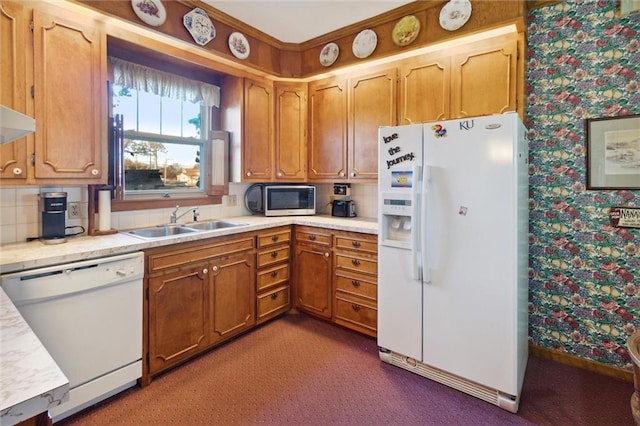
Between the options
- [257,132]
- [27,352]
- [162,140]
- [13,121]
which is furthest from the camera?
[257,132]

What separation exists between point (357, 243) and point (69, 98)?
2.22 meters

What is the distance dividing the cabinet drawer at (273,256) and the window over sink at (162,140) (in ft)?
2.61

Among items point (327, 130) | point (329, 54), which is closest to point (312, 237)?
point (327, 130)

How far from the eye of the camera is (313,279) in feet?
10.6

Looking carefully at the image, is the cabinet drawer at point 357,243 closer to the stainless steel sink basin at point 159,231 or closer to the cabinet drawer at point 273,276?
the cabinet drawer at point 273,276

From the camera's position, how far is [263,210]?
367 cm

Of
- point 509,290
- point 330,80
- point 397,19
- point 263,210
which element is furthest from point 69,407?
point 397,19

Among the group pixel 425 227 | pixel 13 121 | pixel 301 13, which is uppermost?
pixel 301 13

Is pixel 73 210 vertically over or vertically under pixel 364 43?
under

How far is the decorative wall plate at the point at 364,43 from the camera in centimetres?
302

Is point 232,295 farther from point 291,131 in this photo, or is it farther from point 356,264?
point 291,131

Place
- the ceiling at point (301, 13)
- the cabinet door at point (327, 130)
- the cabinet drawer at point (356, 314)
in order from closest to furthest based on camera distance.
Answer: the ceiling at point (301, 13)
the cabinet drawer at point (356, 314)
the cabinet door at point (327, 130)

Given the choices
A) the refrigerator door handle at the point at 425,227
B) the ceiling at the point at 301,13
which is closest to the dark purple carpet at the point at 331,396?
the refrigerator door handle at the point at 425,227

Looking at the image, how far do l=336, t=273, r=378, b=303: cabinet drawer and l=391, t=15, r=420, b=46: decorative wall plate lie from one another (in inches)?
78.7
